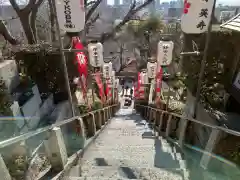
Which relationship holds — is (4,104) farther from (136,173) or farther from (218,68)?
(218,68)

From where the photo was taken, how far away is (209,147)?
16.8ft

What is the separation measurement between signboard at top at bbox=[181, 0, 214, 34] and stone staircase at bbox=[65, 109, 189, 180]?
367 centimetres

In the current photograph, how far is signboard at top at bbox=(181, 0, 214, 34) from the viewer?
538cm

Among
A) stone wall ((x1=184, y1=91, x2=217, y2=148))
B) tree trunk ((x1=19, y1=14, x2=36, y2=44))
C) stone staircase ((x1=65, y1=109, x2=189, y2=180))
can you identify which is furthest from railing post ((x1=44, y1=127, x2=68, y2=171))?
tree trunk ((x1=19, y1=14, x2=36, y2=44))

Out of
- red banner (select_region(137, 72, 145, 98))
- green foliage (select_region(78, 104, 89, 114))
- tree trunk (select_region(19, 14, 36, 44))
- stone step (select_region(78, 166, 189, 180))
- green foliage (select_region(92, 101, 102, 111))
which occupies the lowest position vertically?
red banner (select_region(137, 72, 145, 98))

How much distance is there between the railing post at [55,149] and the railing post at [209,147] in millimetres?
3419

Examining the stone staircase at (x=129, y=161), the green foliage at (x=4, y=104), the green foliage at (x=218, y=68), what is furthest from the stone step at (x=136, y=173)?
the green foliage at (x=218, y=68)

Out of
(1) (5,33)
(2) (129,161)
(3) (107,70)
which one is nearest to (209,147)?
(2) (129,161)

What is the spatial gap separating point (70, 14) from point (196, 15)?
3.36 metres

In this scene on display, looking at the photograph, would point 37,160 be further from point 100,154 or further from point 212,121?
point 212,121

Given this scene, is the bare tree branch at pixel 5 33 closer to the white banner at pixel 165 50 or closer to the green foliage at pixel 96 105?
the green foliage at pixel 96 105

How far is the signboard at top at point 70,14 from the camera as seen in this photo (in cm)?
574

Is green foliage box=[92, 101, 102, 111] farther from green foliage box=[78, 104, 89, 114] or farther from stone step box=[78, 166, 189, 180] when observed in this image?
stone step box=[78, 166, 189, 180]

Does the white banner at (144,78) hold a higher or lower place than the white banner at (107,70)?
lower
